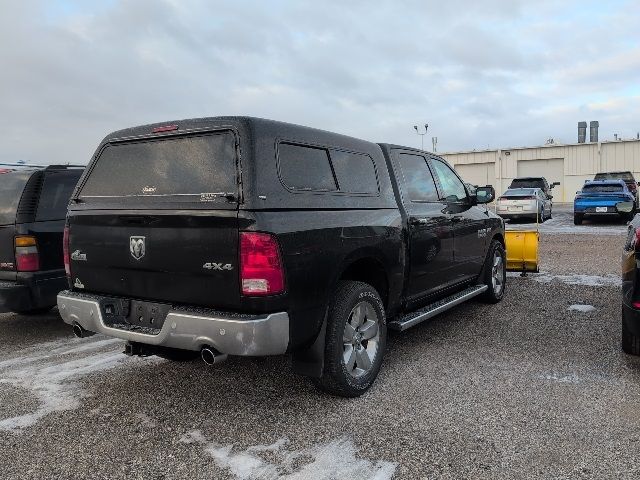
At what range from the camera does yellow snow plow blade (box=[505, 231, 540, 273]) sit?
8234mm

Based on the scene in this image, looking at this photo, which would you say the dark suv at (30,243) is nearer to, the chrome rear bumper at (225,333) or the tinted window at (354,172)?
the chrome rear bumper at (225,333)

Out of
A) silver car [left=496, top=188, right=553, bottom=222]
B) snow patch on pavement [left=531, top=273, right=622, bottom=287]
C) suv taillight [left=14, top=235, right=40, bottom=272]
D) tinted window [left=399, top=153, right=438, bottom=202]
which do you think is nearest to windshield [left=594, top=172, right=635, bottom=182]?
silver car [left=496, top=188, right=553, bottom=222]

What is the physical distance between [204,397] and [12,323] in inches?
141

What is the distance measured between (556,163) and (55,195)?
139ft

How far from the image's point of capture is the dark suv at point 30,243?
16.5 ft

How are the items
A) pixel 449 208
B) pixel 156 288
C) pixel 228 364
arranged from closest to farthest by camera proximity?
pixel 156 288 < pixel 228 364 < pixel 449 208

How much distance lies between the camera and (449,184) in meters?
5.68

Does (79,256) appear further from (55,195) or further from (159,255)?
(55,195)

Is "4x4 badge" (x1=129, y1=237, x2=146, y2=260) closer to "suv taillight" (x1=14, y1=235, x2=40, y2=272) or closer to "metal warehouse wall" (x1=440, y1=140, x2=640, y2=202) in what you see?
"suv taillight" (x1=14, y1=235, x2=40, y2=272)

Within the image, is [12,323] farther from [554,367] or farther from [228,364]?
[554,367]

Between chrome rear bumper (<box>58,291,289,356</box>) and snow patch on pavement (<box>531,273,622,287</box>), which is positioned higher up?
Result: chrome rear bumper (<box>58,291,289,356</box>)

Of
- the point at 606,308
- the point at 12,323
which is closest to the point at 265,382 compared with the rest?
the point at 12,323

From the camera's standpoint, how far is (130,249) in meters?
3.48

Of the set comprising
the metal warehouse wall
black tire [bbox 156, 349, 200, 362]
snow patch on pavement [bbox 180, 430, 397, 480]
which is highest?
the metal warehouse wall
